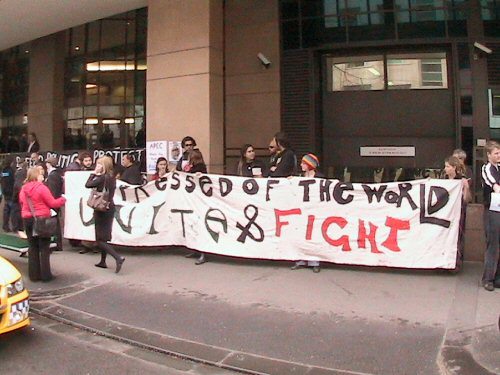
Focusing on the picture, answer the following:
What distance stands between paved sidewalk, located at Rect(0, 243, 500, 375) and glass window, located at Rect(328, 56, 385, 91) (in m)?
5.22

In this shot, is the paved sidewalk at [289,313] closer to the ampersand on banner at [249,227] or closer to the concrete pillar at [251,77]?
the ampersand on banner at [249,227]

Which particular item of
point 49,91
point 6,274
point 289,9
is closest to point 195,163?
point 6,274

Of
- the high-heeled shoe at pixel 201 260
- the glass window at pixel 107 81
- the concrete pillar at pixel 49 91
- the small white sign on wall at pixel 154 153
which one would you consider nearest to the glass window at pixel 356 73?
the small white sign on wall at pixel 154 153

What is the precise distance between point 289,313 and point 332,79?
7349 millimetres

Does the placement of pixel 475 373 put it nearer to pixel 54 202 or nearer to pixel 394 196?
pixel 394 196

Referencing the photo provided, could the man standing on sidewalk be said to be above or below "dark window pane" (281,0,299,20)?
below

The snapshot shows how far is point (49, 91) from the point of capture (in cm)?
1592

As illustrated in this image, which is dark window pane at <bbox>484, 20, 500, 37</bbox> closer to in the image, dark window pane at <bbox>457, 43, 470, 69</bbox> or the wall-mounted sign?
Result: dark window pane at <bbox>457, 43, 470, 69</bbox>

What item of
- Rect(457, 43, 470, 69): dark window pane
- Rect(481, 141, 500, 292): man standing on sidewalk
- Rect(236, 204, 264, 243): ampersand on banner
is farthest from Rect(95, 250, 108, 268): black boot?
Rect(457, 43, 470, 69): dark window pane

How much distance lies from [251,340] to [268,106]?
757 centimetres

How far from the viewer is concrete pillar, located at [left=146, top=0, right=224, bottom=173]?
1066 cm

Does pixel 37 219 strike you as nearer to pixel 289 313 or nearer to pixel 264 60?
pixel 289 313

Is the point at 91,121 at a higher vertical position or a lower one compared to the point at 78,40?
lower

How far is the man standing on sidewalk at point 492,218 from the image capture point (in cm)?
595
